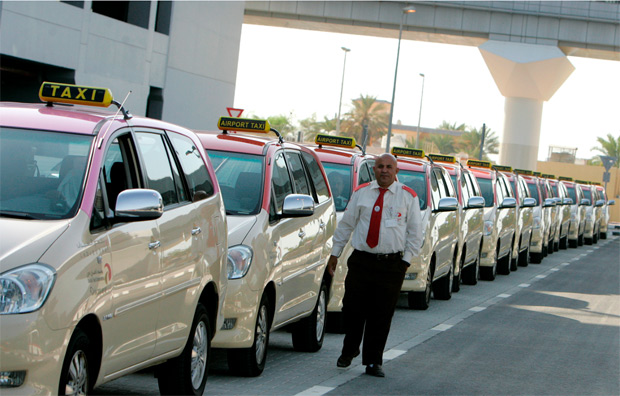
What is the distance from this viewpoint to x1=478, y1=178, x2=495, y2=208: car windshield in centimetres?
2109

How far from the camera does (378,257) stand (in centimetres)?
919

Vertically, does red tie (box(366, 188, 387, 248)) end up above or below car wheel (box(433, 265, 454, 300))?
above

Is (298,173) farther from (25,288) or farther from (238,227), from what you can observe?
(25,288)

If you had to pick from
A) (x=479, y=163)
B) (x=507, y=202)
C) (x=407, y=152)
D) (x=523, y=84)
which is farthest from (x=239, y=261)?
(x=523, y=84)

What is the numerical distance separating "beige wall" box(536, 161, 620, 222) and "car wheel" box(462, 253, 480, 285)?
187 ft

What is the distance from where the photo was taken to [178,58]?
111ft

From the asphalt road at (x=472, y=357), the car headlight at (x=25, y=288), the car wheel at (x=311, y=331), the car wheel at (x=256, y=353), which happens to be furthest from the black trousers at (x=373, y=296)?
the car headlight at (x=25, y=288)

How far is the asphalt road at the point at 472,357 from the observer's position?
8508 millimetres

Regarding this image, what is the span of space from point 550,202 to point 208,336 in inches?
831

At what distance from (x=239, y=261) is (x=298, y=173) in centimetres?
203

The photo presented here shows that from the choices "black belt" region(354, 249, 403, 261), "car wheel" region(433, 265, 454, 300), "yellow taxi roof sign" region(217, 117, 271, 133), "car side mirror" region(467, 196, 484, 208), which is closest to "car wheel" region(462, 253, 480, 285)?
"car side mirror" region(467, 196, 484, 208)

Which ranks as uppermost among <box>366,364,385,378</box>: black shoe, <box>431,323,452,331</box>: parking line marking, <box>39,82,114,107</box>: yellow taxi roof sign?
<box>39,82,114,107</box>: yellow taxi roof sign

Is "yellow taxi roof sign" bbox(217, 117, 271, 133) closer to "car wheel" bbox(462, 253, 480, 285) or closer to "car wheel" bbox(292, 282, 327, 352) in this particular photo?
"car wheel" bbox(292, 282, 327, 352)

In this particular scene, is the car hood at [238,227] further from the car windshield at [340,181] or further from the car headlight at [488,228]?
the car headlight at [488,228]
